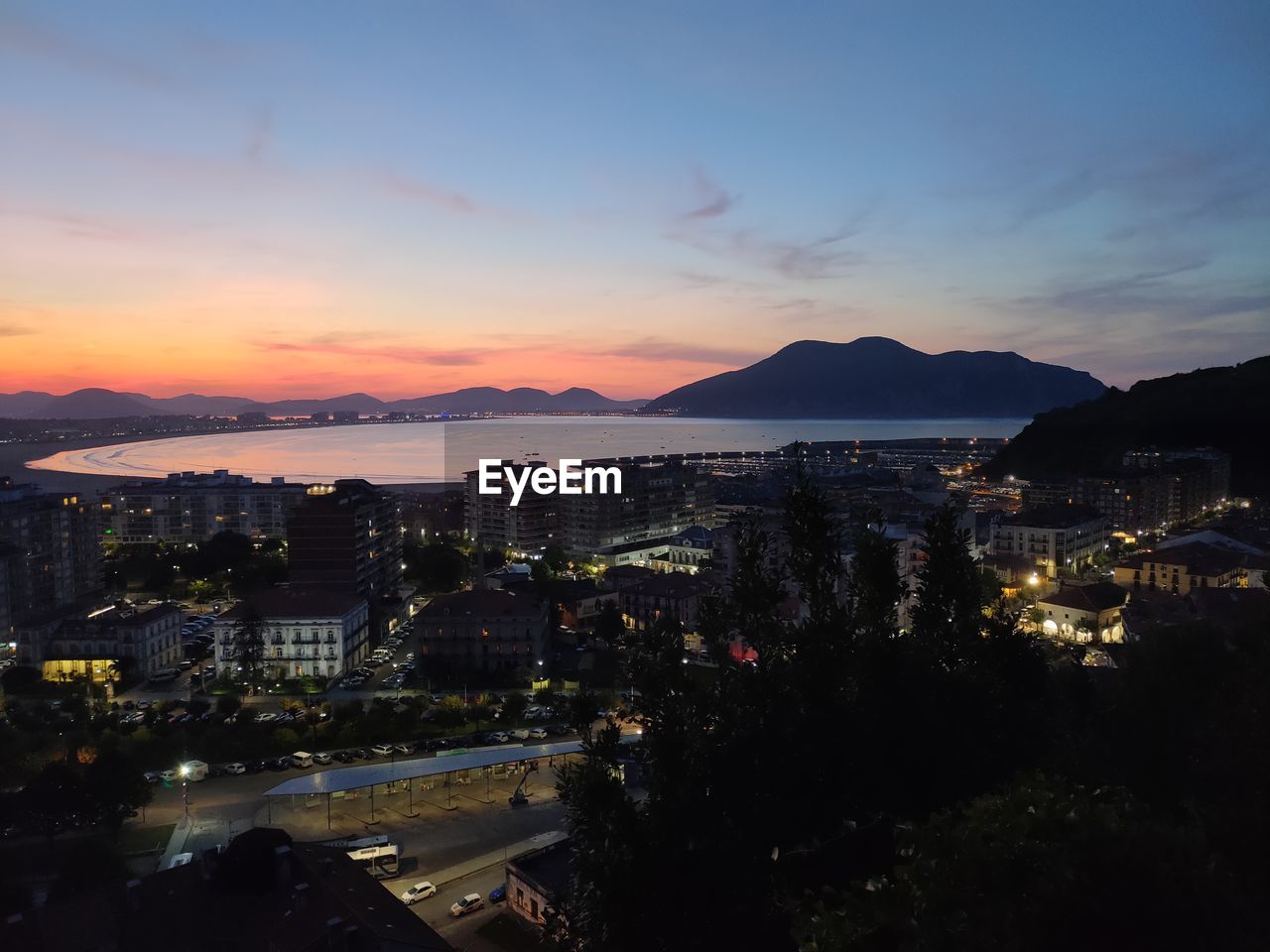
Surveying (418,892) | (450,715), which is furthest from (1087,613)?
(418,892)

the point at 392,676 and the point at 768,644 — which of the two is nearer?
the point at 768,644

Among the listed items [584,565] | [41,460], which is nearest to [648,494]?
[584,565]

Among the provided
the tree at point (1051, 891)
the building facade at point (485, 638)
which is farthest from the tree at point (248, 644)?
the tree at point (1051, 891)

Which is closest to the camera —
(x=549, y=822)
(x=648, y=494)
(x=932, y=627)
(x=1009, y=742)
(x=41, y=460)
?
(x=1009, y=742)

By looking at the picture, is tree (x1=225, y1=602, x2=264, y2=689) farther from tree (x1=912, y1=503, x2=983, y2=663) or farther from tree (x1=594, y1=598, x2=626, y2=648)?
tree (x1=912, y1=503, x2=983, y2=663)

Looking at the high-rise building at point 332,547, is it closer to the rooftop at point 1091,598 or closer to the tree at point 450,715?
the tree at point 450,715

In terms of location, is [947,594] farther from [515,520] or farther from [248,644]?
[515,520]

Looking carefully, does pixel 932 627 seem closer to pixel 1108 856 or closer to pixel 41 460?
pixel 1108 856
